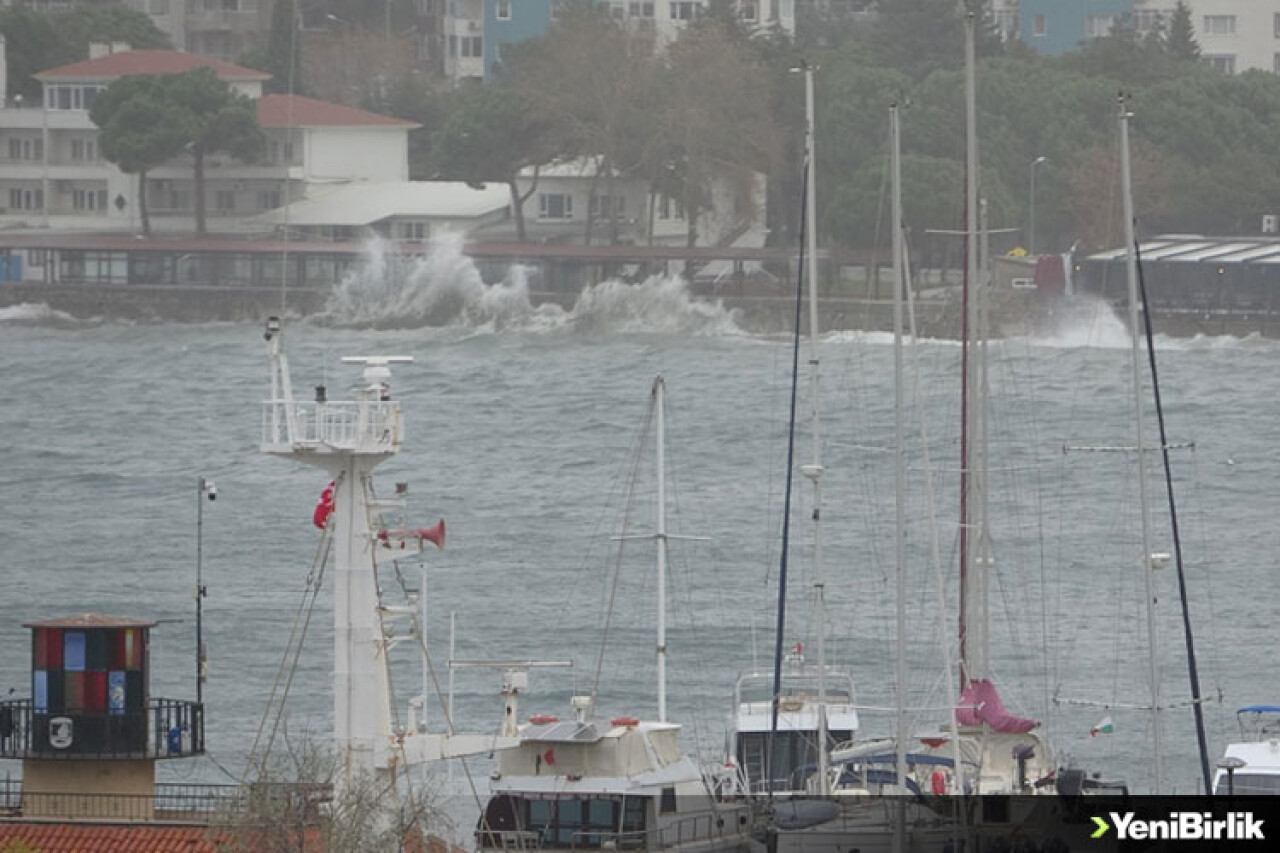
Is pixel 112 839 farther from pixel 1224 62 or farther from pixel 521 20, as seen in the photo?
pixel 521 20

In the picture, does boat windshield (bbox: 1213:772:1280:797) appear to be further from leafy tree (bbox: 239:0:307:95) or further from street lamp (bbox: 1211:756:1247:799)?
leafy tree (bbox: 239:0:307:95)

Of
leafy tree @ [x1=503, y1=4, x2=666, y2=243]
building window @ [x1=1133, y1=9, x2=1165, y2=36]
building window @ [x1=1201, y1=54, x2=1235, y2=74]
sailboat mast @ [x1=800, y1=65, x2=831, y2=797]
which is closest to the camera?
sailboat mast @ [x1=800, y1=65, x2=831, y2=797]

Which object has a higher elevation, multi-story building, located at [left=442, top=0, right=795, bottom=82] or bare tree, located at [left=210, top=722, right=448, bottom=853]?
multi-story building, located at [left=442, top=0, right=795, bottom=82]

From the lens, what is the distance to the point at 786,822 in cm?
2488

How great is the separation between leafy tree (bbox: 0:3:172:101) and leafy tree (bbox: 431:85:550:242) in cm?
1466

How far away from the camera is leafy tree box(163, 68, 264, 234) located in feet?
368

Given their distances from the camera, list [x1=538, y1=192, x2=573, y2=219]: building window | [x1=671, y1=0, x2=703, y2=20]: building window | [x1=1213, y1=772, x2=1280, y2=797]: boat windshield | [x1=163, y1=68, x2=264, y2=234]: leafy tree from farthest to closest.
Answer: [x1=671, y1=0, x2=703, y2=20]: building window < [x1=538, y1=192, x2=573, y2=219]: building window < [x1=163, y1=68, x2=264, y2=234]: leafy tree < [x1=1213, y1=772, x2=1280, y2=797]: boat windshield

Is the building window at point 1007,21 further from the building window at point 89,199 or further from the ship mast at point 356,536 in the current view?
the ship mast at point 356,536

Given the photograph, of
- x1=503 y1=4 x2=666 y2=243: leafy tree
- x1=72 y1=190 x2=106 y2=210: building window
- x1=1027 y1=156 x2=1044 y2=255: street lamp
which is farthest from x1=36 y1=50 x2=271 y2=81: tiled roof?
x1=1027 y1=156 x2=1044 y2=255: street lamp

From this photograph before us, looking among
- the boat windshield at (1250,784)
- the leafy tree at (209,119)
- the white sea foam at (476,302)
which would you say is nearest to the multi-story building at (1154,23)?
the white sea foam at (476,302)

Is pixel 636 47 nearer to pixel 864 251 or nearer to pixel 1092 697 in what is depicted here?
pixel 864 251

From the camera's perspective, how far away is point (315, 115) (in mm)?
119812

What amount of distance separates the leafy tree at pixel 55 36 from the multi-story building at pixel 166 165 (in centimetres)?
318

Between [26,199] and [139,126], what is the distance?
299 inches
